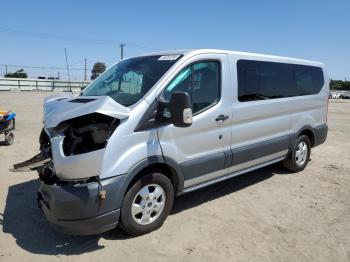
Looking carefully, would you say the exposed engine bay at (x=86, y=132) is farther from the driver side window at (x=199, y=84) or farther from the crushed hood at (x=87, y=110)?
the driver side window at (x=199, y=84)

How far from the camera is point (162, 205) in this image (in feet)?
14.3

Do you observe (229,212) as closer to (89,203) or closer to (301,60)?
(89,203)

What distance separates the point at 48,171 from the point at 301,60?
5.15 metres

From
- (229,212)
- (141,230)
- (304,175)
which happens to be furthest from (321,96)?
(141,230)

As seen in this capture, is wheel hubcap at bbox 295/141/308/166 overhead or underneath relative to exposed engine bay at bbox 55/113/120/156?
underneath

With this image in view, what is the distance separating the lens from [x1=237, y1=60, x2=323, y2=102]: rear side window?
213 inches

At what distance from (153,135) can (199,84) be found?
100 cm

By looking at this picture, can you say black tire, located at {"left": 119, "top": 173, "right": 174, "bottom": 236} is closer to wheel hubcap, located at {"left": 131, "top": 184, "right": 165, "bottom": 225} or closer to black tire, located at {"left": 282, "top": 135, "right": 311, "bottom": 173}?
wheel hubcap, located at {"left": 131, "top": 184, "right": 165, "bottom": 225}

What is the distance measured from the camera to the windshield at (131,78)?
4336 mm

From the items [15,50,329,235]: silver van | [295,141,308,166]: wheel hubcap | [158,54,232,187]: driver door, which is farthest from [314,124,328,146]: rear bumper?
[158,54,232,187]: driver door

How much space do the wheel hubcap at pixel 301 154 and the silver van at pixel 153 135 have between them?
30.5 inches

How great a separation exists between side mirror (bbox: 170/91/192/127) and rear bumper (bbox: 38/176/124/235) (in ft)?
2.85

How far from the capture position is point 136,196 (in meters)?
4.11

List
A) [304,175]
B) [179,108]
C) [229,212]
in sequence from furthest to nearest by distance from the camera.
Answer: [304,175] < [229,212] < [179,108]
